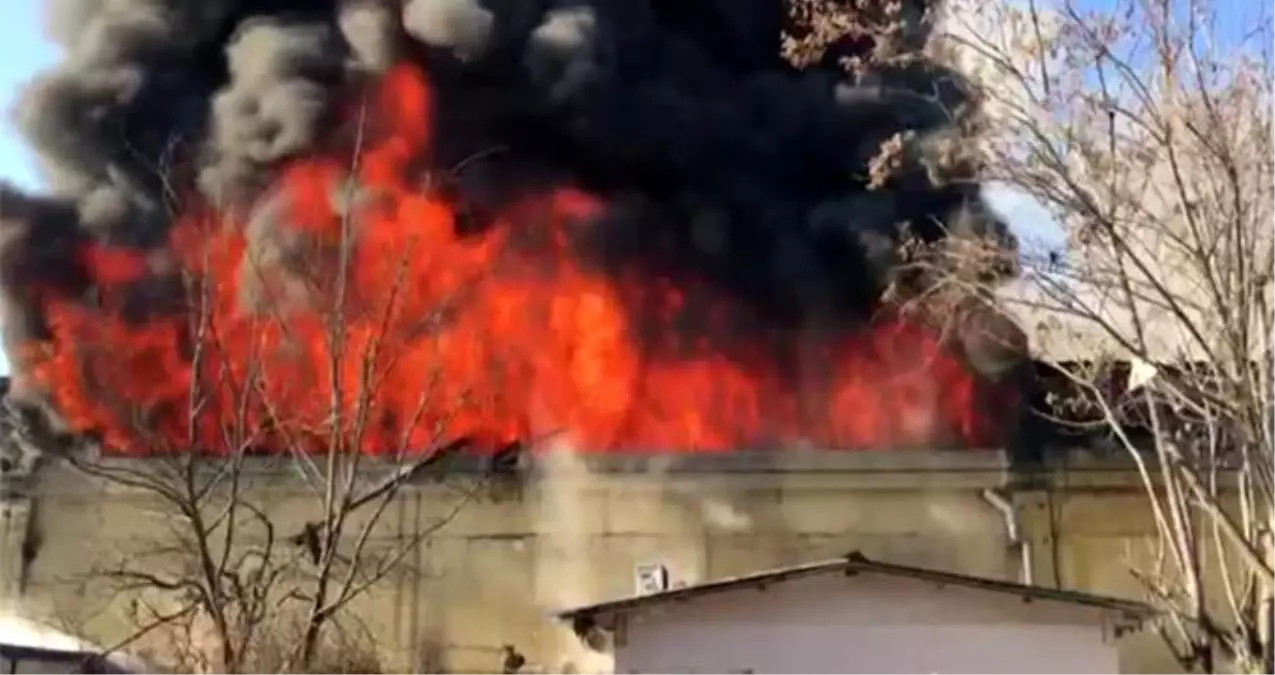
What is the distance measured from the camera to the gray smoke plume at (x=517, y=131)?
2381 cm

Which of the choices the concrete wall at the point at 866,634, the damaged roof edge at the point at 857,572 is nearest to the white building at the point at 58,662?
the damaged roof edge at the point at 857,572

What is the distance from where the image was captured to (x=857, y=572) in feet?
47.2

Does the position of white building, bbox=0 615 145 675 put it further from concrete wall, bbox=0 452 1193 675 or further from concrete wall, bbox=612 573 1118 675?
concrete wall, bbox=612 573 1118 675

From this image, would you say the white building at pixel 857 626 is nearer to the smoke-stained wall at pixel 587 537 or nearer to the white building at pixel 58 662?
the smoke-stained wall at pixel 587 537

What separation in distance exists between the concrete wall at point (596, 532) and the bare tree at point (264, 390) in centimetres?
44

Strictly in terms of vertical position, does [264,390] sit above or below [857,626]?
above

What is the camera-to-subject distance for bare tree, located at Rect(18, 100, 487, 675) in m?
14.8

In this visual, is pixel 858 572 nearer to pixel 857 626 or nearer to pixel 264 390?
pixel 857 626

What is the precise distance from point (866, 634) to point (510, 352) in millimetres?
8701

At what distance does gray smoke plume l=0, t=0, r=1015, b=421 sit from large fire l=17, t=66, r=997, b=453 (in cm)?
67

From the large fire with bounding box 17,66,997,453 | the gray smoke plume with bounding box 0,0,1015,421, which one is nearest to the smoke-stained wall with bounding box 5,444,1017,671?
the large fire with bounding box 17,66,997,453

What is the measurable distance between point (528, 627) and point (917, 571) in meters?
7.18

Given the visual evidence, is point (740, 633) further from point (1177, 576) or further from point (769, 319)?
point (769, 319)

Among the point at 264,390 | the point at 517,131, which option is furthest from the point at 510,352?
the point at 264,390
